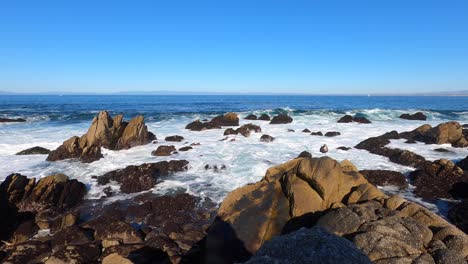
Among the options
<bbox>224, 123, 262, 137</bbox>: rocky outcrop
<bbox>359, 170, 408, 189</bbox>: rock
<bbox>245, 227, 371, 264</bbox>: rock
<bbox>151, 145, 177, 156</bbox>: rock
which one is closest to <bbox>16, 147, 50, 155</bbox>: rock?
<bbox>151, 145, 177, 156</bbox>: rock

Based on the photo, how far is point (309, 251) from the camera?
16.5 feet

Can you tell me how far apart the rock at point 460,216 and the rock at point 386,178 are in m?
3.96

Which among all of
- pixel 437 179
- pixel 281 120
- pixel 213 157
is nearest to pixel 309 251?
pixel 437 179

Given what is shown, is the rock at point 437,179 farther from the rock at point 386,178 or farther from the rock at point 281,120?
the rock at point 281,120

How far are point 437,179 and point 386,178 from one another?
7.39 feet

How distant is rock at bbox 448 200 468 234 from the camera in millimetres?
10891

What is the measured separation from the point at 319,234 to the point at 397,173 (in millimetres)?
13204

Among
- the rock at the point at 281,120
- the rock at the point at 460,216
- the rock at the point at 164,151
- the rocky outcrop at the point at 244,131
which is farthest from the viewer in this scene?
the rock at the point at 281,120

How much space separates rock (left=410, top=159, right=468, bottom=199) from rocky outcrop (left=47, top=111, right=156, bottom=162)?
63.8 feet

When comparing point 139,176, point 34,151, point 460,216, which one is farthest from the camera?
point 34,151

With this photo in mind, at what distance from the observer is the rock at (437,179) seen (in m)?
14.5

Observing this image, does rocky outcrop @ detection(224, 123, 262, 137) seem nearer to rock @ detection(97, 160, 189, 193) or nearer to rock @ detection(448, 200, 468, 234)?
rock @ detection(97, 160, 189, 193)

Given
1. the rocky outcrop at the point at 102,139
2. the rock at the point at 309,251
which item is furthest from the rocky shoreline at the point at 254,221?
the rocky outcrop at the point at 102,139

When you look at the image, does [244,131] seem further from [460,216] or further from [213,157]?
[460,216]
